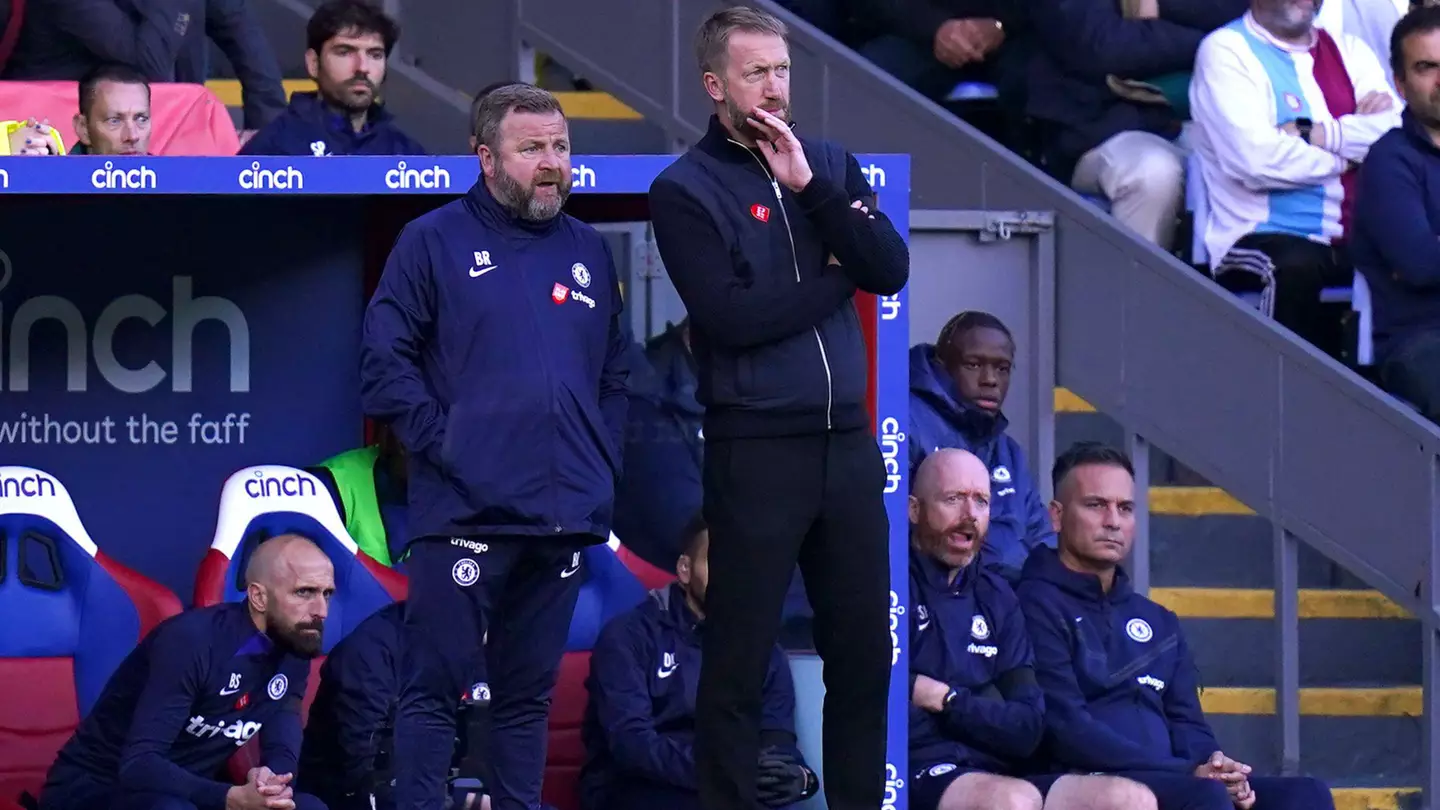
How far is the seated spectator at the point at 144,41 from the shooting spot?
749 centimetres

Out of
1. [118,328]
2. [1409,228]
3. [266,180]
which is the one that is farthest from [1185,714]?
[118,328]

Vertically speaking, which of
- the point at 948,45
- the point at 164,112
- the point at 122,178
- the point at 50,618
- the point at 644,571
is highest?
the point at 948,45

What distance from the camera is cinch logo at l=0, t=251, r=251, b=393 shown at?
6.92 m

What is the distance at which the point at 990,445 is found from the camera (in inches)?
272

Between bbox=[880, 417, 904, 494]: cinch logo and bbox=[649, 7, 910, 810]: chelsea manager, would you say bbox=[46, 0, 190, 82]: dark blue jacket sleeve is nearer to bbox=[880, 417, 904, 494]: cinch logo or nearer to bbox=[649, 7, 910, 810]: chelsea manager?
bbox=[880, 417, 904, 494]: cinch logo

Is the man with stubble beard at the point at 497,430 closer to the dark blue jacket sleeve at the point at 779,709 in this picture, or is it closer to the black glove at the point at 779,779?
the black glove at the point at 779,779

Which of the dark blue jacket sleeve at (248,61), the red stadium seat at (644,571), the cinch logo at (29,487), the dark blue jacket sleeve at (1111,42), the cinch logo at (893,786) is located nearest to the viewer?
the cinch logo at (893,786)

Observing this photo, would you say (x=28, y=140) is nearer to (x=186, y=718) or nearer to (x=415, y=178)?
(x=415, y=178)

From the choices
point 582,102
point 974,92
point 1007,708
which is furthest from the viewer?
point 582,102

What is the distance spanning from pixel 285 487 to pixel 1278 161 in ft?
11.0

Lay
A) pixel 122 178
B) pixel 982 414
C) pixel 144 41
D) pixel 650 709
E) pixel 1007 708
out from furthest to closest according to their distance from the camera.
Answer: pixel 144 41 → pixel 982 414 → pixel 650 709 → pixel 1007 708 → pixel 122 178

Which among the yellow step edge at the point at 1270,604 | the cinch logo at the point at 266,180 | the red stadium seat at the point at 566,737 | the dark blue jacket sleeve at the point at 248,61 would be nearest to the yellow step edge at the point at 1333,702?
the yellow step edge at the point at 1270,604

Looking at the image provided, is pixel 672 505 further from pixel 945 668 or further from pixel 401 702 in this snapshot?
pixel 401 702

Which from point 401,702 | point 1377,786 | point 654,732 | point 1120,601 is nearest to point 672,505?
point 654,732
